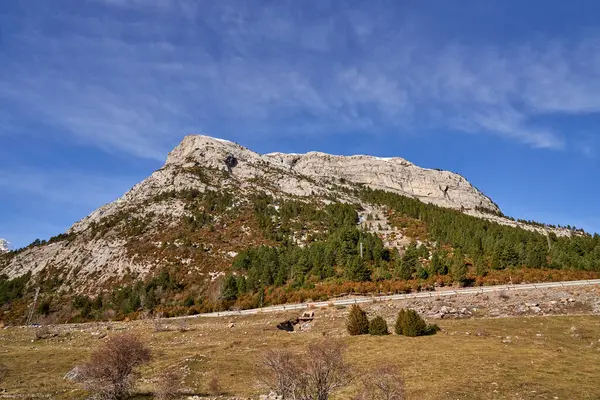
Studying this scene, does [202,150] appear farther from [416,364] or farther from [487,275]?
[416,364]

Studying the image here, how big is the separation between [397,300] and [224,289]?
34247 mm

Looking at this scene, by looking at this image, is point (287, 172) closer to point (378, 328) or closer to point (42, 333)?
point (42, 333)

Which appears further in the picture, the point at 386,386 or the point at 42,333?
the point at 42,333

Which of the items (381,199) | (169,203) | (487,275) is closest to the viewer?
(487,275)

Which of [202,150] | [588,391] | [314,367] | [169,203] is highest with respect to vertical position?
[202,150]

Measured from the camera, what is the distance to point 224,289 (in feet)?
228

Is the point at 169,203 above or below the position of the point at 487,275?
above

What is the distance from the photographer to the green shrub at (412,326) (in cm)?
3419

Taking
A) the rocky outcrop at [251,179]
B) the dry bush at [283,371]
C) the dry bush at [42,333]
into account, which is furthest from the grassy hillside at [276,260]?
the dry bush at [283,371]

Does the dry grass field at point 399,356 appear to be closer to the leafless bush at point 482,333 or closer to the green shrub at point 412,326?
the leafless bush at point 482,333

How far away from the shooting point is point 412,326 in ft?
112

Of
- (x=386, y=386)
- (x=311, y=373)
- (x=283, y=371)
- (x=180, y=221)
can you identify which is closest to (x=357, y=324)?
(x=283, y=371)

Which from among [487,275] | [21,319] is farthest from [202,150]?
[487,275]

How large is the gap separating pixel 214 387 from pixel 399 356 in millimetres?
13733
